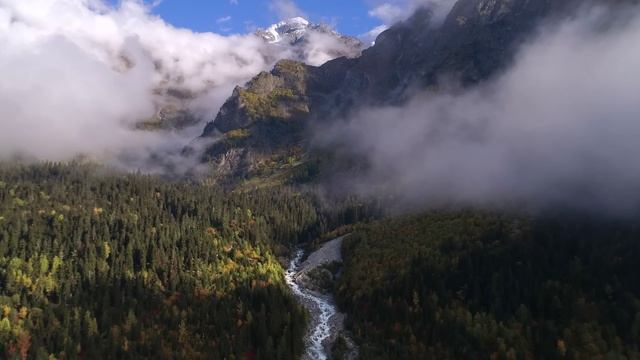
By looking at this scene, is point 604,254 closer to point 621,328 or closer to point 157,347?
point 621,328

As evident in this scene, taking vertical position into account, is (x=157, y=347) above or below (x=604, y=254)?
below

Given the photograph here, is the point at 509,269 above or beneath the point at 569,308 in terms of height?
above

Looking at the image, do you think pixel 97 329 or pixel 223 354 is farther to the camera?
pixel 97 329

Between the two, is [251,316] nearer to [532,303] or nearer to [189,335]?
[189,335]

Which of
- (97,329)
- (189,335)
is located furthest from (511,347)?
(97,329)

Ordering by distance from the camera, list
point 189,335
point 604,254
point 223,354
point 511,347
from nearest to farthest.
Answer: point 511,347
point 223,354
point 189,335
point 604,254

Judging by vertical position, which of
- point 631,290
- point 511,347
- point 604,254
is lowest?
point 511,347

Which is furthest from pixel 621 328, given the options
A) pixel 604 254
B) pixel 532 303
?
pixel 604 254

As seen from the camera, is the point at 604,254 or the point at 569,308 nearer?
the point at 569,308

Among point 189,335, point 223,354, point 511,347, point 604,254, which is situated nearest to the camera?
point 511,347
